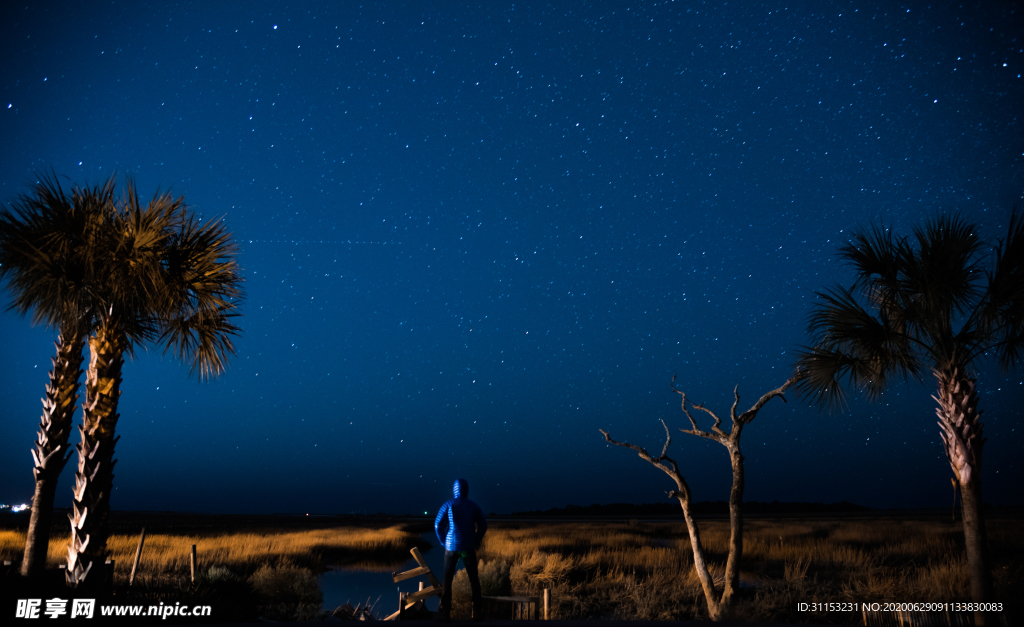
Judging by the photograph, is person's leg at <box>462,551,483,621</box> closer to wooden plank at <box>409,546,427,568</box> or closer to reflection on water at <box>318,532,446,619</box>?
wooden plank at <box>409,546,427,568</box>

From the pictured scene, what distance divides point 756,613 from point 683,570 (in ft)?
19.0

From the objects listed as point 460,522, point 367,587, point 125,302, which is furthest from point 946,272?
point 367,587

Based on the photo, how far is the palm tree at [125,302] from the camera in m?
9.04

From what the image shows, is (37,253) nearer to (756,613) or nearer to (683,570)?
(756,613)

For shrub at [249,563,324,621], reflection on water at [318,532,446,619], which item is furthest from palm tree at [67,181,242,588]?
reflection on water at [318,532,446,619]

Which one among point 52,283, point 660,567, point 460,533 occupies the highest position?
point 52,283

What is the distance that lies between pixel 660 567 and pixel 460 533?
1316 cm

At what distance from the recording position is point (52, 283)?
370 inches

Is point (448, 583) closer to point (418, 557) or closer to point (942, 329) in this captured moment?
point (418, 557)

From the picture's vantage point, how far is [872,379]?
1084 cm

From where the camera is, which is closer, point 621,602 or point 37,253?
point 37,253

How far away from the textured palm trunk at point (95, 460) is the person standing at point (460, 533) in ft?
18.3

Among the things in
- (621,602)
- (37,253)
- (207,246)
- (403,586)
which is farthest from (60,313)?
(403,586)

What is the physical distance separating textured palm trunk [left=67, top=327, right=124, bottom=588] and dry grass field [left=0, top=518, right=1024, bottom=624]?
551 cm
